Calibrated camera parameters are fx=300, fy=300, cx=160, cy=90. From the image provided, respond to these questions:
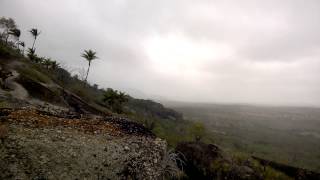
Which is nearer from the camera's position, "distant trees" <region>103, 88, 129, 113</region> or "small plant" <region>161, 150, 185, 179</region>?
"small plant" <region>161, 150, 185, 179</region>

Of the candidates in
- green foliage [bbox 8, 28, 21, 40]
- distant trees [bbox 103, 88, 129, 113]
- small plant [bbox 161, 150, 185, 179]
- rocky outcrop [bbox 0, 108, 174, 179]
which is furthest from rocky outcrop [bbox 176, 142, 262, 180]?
green foliage [bbox 8, 28, 21, 40]

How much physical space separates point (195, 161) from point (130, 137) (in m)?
11.2

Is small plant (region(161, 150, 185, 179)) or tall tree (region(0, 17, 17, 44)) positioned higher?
tall tree (region(0, 17, 17, 44))

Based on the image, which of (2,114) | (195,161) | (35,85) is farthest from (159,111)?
(2,114)

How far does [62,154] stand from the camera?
64.5 feet

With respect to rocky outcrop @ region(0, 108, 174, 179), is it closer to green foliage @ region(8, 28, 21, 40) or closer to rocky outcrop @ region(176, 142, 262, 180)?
rocky outcrop @ region(176, 142, 262, 180)

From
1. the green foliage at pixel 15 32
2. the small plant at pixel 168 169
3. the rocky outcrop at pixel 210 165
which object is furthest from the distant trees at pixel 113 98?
the small plant at pixel 168 169

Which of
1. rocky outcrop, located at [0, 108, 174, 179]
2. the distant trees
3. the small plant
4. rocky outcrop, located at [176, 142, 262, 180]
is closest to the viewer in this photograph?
rocky outcrop, located at [0, 108, 174, 179]

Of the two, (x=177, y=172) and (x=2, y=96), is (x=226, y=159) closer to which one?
(x=177, y=172)

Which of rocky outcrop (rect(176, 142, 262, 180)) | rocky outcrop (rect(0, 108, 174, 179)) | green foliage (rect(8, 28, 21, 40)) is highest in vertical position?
green foliage (rect(8, 28, 21, 40))

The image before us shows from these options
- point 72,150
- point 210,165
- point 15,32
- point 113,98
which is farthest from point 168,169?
point 15,32

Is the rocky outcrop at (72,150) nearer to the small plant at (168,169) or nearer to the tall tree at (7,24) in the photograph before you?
the small plant at (168,169)

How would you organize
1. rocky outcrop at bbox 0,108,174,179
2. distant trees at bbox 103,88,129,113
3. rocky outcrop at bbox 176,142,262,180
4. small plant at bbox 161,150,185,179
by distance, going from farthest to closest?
distant trees at bbox 103,88,129,113 → rocky outcrop at bbox 176,142,262,180 → small plant at bbox 161,150,185,179 → rocky outcrop at bbox 0,108,174,179

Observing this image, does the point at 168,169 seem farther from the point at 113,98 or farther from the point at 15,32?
the point at 15,32
